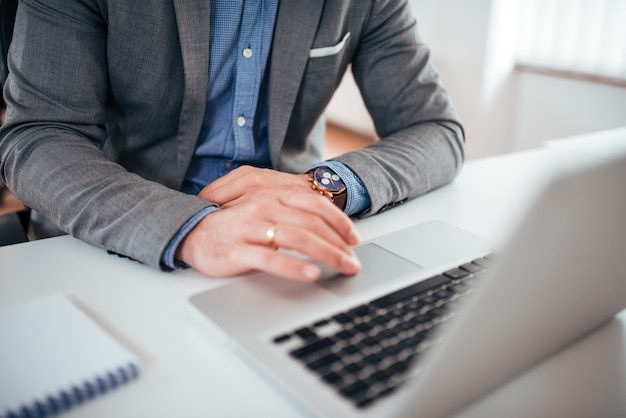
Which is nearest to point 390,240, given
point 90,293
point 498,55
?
point 90,293

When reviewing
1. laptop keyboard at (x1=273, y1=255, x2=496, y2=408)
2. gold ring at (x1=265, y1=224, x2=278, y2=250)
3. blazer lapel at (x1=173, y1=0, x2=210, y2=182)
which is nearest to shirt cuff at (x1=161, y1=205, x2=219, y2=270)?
gold ring at (x1=265, y1=224, x2=278, y2=250)

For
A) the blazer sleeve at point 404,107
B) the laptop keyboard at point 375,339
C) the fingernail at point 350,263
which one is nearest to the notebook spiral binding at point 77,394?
the laptop keyboard at point 375,339

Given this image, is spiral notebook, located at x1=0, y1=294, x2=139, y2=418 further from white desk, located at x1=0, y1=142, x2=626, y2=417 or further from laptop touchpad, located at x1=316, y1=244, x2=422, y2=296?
laptop touchpad, located at x1=316, y1=244, x2=422, y2=296

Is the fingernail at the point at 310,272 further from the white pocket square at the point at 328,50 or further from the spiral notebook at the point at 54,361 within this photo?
the white pocket square at the point at 328,50

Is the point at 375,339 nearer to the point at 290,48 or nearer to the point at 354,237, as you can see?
the point at 354,237

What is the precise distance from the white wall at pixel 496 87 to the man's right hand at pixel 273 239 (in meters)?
1.98

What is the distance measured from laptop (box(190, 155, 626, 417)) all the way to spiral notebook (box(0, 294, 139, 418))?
0.32 feet

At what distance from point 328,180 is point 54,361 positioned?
19.7 inches

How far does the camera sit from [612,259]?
1.50ft

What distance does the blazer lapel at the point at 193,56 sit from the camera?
92 centimetres

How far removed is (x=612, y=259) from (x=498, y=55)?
7.48 feet

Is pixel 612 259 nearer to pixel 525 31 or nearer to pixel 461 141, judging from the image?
pixel 461 141

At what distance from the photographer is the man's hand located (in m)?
0.59

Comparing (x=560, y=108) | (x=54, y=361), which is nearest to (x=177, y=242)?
(x=54, y=361)
